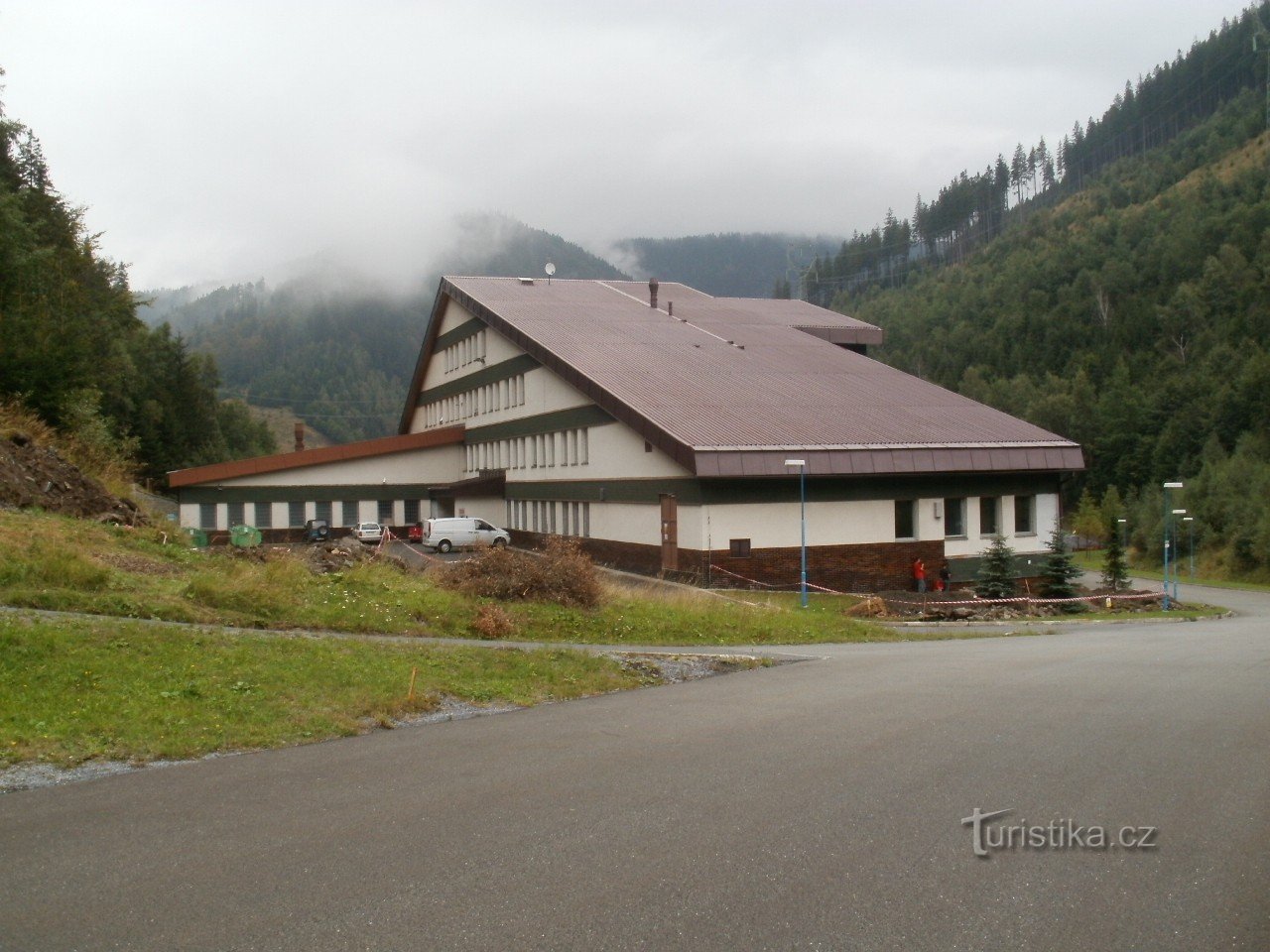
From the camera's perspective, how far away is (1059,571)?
36.4 meters

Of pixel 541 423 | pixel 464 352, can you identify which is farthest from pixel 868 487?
pixel 464 352

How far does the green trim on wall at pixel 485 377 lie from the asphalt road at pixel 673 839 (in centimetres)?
3847

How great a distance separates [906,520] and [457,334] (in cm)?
3149

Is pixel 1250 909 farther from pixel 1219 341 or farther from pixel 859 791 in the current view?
pixel 1219 341

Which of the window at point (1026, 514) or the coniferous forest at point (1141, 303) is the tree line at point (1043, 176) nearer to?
the coniferous forest at point (1141, 303)

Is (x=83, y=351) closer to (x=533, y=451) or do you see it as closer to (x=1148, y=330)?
(x=533, y=451)

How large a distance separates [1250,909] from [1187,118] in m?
187

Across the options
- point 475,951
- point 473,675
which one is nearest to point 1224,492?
point 473,675

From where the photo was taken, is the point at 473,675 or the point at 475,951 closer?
the point at 475,951

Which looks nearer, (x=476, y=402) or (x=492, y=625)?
(x=492, y=625)

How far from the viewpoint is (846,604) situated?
30.2 m

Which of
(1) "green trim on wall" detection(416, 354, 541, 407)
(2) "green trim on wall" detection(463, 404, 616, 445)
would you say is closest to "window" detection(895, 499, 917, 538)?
(2) "green trim on wall" detection(463, 404, 616, 445)

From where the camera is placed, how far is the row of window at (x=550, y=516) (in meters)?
42.3

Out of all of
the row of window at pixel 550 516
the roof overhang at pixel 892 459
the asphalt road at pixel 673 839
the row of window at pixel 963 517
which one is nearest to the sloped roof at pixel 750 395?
the roof overhang at pixel 892 459
